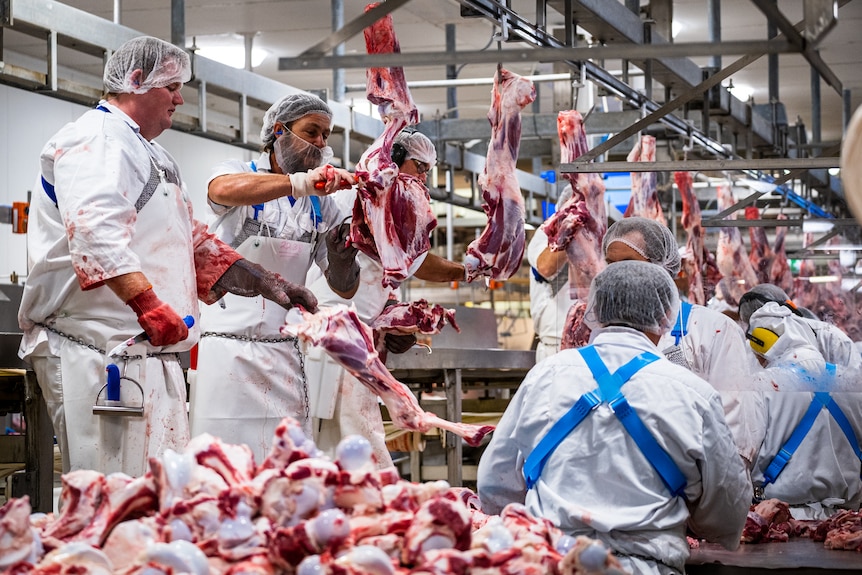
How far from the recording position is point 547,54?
2.33 m

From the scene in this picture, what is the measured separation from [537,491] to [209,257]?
1.35 m

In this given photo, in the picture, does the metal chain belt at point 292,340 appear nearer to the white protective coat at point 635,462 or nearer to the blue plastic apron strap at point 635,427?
the white protective coat at point 635,462

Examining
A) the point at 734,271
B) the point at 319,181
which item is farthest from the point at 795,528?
the point at 319,181

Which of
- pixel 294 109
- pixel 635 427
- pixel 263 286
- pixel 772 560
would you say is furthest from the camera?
pixel 294 109

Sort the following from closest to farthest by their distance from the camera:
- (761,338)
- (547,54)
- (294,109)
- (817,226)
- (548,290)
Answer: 1. (547,54)
2. (294,109)
3. (761,338)
4. (817,226)
5. (548,290)

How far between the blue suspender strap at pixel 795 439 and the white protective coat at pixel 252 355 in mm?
1907

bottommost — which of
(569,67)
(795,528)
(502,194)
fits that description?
(795,528)

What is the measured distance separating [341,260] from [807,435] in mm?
1985

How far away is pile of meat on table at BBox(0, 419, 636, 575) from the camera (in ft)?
6.16

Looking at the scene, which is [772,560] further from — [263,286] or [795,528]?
[263,286]

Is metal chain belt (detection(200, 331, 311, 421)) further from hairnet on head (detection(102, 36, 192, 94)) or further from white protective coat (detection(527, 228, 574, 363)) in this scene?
white protective coat (detection(527, 228, 574, 363))

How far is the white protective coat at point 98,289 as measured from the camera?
308 centimetres

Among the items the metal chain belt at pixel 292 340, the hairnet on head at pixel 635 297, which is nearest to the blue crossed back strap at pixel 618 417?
the hairnet on head at pixel 635 297

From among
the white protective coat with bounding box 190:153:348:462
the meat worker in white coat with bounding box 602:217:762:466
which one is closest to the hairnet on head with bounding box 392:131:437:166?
the white protective coat with bounding box 190:153:348:462
